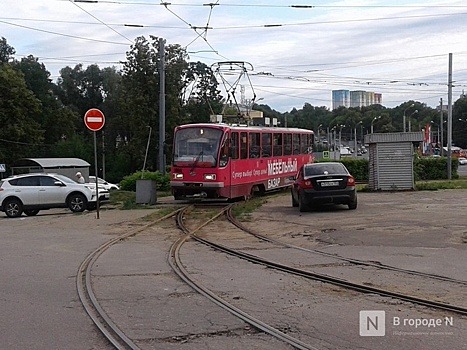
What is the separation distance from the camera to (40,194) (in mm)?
25031

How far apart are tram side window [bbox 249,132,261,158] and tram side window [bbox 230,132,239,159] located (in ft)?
6.03

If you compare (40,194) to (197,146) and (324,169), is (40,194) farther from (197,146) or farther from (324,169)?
(324,169)

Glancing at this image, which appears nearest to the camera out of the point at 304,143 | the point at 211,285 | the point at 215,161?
the point at 211,285

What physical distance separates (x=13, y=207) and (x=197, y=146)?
680cm

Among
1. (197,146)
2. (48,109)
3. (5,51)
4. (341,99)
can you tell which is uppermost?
(5,51)

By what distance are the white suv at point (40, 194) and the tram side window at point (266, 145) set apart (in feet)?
26.7

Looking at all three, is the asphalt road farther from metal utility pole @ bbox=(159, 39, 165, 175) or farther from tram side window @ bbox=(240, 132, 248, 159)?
metal utility pole @ bbox=(159, 39, 165, 175)

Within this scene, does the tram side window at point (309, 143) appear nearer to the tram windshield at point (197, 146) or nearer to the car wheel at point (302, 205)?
the tram windshield at point (197, 146)

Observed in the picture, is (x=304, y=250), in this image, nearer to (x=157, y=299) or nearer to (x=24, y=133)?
(x=157, y=299)

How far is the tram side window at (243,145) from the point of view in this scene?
27484mm

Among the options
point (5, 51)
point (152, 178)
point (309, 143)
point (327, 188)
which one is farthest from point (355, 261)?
point (5, 51)

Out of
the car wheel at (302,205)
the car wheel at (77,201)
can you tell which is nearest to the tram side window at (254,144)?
the car wheel at (77,201)

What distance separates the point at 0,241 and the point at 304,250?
7476 millimetres

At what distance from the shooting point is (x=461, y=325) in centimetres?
730
